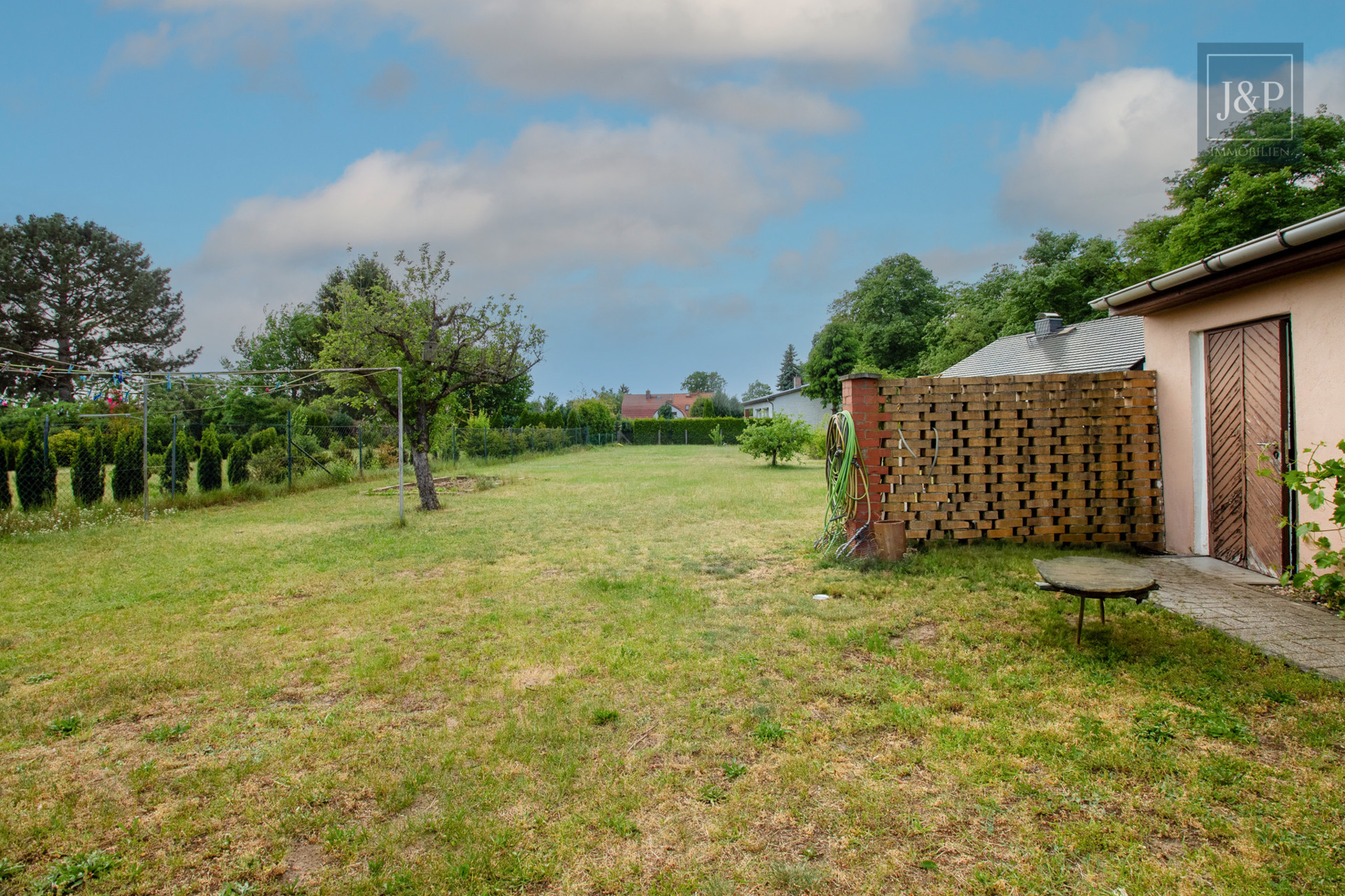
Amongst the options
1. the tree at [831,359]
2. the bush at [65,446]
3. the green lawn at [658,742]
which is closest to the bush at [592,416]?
the tree at [831,359]

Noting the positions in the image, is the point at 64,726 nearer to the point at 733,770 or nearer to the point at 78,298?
the point at 733,770

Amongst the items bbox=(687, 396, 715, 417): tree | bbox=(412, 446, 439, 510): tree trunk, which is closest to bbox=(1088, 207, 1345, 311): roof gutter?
bbox=(412, 446, 439, 510): tree trunk

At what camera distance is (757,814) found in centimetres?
228

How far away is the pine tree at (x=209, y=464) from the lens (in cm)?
1217

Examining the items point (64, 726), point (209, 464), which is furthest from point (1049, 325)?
point (209, 464)

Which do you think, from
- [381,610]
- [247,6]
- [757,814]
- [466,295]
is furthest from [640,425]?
[757,814]

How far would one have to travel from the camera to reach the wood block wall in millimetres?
6168

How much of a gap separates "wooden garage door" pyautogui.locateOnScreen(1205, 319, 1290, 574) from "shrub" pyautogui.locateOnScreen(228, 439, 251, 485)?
1561cm

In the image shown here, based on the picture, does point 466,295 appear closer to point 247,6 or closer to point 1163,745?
point 247,6

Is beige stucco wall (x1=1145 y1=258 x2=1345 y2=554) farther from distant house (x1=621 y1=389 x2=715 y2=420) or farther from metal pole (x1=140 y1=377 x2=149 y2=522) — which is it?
distant house (x1=621 y1=389 x2=715 y2=420)

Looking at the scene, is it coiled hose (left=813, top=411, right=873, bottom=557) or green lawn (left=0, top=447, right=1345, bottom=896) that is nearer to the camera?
green lawn (left=0, top=447, right=1345, bottom=896)

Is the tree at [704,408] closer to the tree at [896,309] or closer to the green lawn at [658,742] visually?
the tree at [896,309]

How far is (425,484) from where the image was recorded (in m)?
11.3

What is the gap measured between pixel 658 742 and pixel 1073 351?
52.2ft
